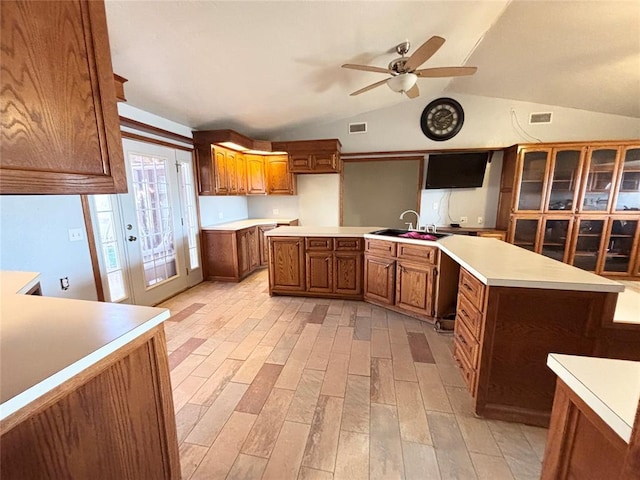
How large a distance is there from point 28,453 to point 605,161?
6.20 metres

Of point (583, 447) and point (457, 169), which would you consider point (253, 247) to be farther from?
point (583, 447)

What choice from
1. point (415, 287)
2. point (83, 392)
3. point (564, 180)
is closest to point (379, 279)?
point (415, 287)

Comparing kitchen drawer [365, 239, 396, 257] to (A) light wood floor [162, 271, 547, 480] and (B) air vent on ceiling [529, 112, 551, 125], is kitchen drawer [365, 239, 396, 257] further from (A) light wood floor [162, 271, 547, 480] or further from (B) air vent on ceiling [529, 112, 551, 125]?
(B) air vent on ceiling [529, 112, 551, 125]

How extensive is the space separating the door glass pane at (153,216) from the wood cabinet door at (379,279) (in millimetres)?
2700

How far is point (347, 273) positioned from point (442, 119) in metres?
3.23

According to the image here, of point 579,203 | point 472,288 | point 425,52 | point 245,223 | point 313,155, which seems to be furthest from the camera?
point 245,223

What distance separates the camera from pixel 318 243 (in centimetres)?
353

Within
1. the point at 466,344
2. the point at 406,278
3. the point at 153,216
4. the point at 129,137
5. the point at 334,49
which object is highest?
the point at 334,49

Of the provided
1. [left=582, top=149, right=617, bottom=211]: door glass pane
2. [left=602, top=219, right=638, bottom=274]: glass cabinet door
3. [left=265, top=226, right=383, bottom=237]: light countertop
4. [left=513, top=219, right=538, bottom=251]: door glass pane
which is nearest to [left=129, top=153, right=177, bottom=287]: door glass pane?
[left=265, top=226, right=383, bottom=237]: light countertop

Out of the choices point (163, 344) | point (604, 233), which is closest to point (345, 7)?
point (163, 344)

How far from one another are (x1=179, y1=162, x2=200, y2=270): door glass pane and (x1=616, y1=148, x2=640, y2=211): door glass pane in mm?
6371

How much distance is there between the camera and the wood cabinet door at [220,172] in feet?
13.4

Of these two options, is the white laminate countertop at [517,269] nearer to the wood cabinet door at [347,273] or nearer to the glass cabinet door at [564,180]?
the wood cabinet door at [347,273]

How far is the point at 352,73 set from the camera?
10.4ft
